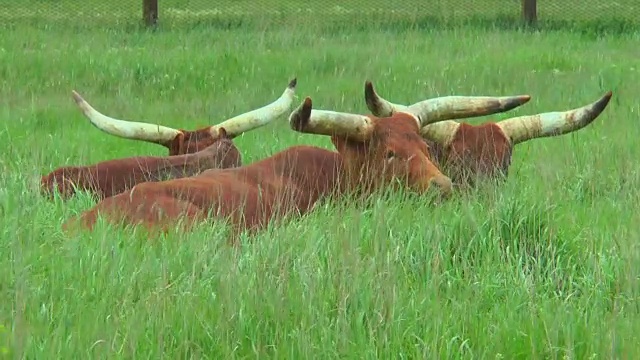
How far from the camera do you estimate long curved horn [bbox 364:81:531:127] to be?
6.73 m

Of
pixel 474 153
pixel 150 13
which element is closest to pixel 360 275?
pixel 474 153

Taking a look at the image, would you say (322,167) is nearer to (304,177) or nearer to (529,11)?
(304,177)

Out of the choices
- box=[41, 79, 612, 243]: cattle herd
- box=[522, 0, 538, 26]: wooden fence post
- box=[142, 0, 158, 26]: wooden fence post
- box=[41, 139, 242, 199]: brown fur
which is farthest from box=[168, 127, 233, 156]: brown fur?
box=[522, 0, 538, 26]: wooden fence post

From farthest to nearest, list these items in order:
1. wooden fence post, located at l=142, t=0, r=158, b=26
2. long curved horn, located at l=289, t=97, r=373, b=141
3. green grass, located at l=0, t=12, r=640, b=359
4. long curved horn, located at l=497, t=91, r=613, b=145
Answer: wooden fence post, located at l=142, t=0, r=158, b=26 < long curved horn, located at l=497, t=91, r=613, b=145 < long curved horn, located at l=289, t=97, r=373, b=141 < green grass, located at l=0, t=12, r=640, b=359

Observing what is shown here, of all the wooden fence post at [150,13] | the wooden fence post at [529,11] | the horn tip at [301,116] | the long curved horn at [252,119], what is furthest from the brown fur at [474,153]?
the wooden fence post at [529,11]

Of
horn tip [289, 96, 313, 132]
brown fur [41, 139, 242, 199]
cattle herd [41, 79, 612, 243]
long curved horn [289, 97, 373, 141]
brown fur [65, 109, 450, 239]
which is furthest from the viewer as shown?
brown fur [41, 139, 242, 199]

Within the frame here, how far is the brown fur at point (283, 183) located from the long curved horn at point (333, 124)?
0.11 feet

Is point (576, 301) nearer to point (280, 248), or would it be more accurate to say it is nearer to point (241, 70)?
point (280, 248)

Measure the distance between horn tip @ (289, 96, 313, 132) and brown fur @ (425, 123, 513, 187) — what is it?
1044 mm

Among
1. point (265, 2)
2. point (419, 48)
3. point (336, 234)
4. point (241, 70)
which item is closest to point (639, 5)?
point (265, 2)

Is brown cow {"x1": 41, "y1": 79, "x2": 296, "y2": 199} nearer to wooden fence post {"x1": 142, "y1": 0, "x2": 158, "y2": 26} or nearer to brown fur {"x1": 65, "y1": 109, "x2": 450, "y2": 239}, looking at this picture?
brown fur {"x1": 65, "y1": 109, "x2": 450, "y2": 239}

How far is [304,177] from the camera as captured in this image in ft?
21.1

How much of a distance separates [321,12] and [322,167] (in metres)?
16.5

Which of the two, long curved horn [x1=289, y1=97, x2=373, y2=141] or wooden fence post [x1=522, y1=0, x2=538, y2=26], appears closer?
long curved horn [x1=289, y1=97, x2=373, y2=141]
